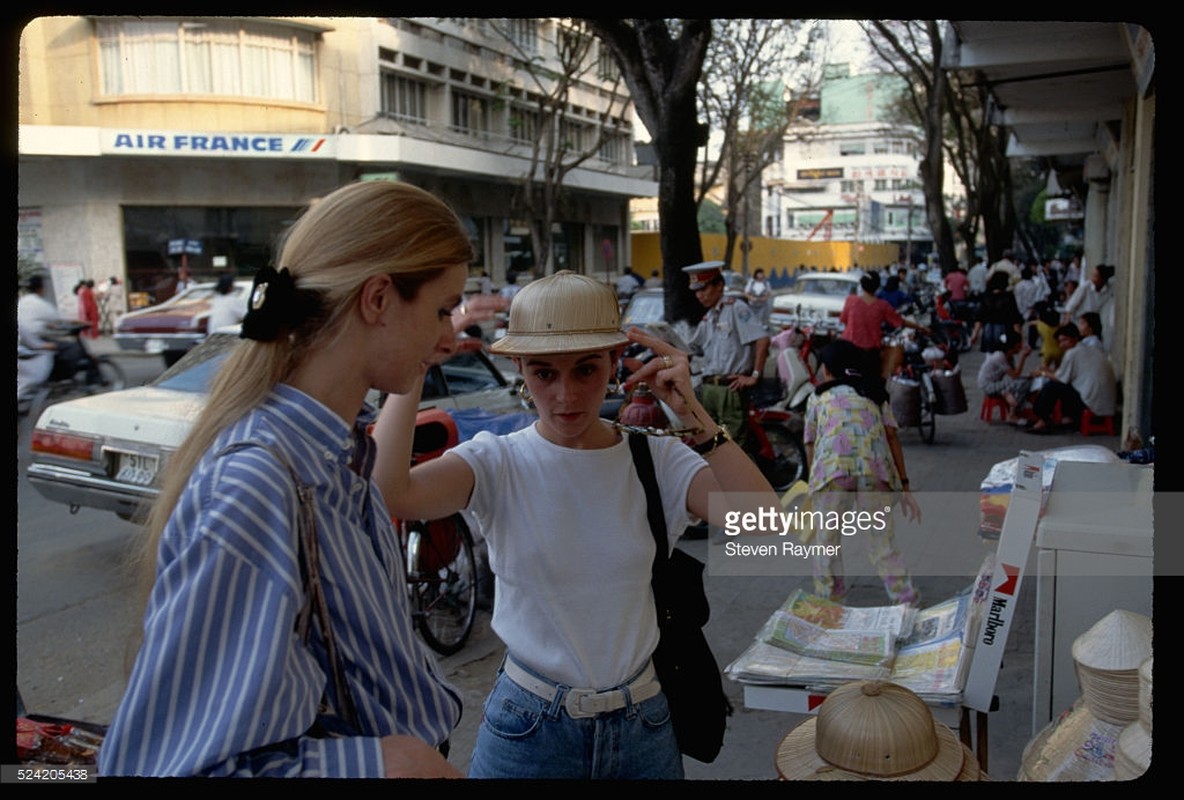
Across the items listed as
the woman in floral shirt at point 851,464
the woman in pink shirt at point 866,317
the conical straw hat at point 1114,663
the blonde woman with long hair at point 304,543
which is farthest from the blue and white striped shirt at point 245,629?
the woman in pink shirt at point 866,317

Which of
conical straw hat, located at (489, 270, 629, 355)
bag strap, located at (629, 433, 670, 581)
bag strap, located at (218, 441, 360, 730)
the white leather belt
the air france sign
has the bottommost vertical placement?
the white leather belt

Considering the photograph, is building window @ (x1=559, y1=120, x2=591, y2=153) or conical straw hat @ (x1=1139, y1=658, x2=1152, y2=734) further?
building window @ (x1=559, y1=120, x2=591, y2=153)

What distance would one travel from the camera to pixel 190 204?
2452 cm

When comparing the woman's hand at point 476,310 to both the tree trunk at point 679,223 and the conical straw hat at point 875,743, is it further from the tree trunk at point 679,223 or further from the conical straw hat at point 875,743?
the tree trunk at point 679,223

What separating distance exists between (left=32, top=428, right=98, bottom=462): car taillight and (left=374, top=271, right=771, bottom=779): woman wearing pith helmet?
451 cm

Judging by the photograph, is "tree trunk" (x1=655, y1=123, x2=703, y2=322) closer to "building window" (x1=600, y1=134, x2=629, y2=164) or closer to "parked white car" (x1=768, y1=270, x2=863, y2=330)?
"parked white car" (x1=768, y1=270, x2=863, y2=330)

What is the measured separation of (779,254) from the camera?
44.9 meters

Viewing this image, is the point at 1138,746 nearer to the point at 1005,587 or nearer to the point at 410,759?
the point at 1005,587

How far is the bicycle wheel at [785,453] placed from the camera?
7.65 metres

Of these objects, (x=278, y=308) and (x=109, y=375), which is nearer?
(x=278, y=308)

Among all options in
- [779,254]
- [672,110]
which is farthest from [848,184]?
[672,110]

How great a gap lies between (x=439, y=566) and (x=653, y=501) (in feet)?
9.82

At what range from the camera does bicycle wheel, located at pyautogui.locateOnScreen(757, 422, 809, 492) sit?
25.1 feet

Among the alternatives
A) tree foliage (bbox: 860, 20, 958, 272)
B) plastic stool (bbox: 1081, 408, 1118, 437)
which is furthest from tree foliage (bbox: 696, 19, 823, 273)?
plastic stool (bbox: 1081, 408, 1118, 437)
